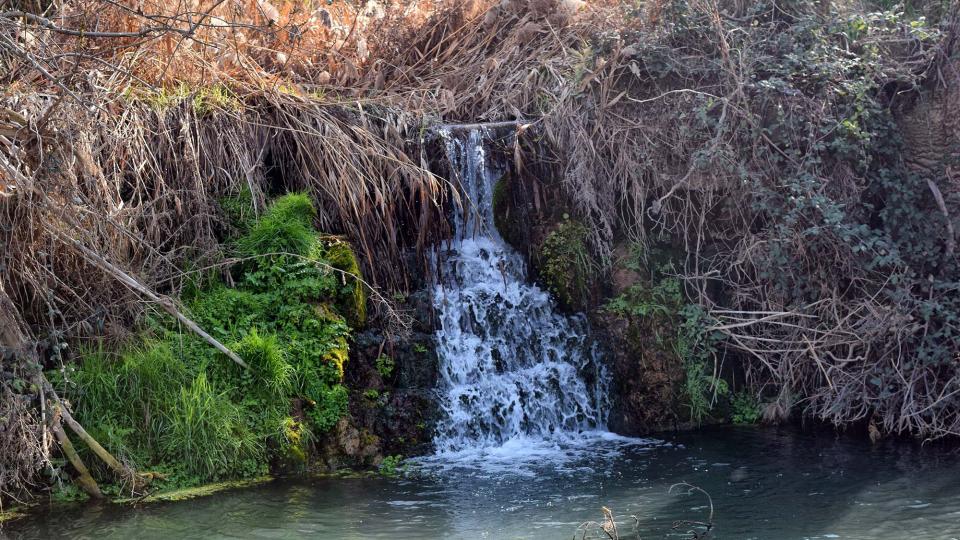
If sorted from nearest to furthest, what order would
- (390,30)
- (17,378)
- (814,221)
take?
(17,378) < (814,221) < (390,30)

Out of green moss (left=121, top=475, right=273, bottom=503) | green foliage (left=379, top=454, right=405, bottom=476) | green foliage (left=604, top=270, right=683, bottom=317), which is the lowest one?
green foliage (left=379, top=454, right=405, bottom=476)

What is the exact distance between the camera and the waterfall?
8.53 metres

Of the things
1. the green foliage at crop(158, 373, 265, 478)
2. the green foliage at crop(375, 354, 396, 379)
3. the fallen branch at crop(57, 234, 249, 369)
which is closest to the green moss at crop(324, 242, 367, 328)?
the green foliage at crop(375, 354, 396, 379)

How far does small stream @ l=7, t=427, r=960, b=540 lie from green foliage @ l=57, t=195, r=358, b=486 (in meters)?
0.41

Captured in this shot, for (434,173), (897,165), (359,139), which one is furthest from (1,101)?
(897,165)

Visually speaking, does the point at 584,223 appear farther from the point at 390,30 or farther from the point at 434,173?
the point at 390,30

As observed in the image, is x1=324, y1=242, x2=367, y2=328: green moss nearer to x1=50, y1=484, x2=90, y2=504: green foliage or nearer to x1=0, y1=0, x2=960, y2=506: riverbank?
x1=0, y1=0, x2=960, y2=506: riverbank

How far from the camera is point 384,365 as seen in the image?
27.8ft

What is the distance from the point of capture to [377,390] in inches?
328

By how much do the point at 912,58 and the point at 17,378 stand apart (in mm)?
8011

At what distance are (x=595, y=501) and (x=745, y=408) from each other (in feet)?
9.62

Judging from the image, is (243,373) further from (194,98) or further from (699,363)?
(699,363)

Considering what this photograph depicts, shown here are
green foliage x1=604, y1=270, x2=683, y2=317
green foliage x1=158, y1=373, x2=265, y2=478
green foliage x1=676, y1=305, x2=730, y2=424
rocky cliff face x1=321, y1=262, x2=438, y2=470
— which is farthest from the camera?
green foliage x1=604, y1=270, x2=683, y2=317

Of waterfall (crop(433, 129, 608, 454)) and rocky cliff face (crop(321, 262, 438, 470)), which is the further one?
waterfall (crop(433, 129, 608, 454))
